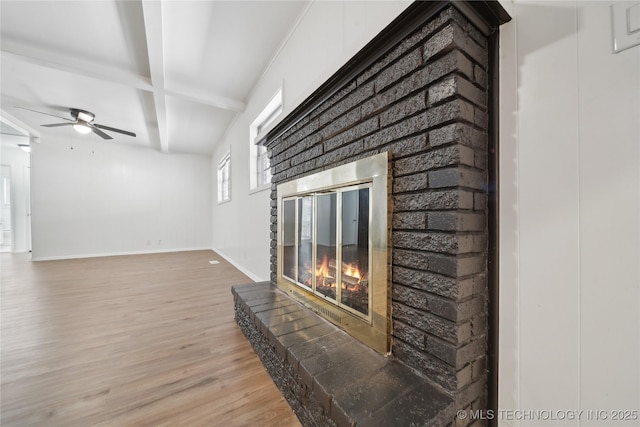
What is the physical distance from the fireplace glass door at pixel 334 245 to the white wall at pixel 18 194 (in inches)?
332

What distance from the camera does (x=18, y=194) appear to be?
6109mm

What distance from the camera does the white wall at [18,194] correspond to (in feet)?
19.9

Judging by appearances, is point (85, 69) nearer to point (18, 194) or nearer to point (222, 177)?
point (222, 177)

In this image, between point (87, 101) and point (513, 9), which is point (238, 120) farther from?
point (513, 9)

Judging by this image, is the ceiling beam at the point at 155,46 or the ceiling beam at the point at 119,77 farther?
the ceiling beam at the point at 119,77

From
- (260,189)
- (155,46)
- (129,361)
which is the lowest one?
(129,361)

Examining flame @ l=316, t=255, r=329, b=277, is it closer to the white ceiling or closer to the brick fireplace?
the brick fireplace

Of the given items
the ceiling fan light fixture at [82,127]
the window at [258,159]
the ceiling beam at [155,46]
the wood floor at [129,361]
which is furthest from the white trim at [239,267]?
the ceiling fan light fixture at [82,127]

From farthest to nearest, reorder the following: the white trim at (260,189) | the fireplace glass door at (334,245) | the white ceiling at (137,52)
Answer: the white trim at (260,189)
the white ceiling at (137,52)
the fireplace glass door at (334,245)

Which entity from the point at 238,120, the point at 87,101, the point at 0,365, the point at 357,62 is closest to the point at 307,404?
the point at 357,62

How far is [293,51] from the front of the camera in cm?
219

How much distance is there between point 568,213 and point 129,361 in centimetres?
243

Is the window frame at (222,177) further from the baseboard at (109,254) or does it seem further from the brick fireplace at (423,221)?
the brick fireplace at (423,221)

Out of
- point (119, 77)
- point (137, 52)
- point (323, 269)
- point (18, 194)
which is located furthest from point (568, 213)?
point (18, 194)
